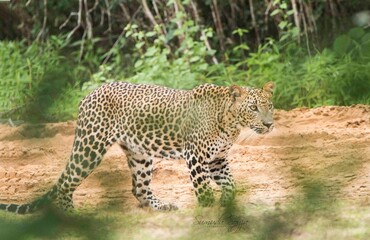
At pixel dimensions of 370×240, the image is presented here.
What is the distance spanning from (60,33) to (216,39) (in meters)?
2.27

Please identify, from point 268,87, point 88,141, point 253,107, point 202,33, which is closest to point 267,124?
point 253,107

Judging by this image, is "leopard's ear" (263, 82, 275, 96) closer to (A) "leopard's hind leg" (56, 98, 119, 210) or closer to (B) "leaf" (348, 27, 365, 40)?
(A) "leopard's hind leg" (56, 98, 119, 210)

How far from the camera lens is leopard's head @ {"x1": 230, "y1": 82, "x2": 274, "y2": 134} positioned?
768 cm

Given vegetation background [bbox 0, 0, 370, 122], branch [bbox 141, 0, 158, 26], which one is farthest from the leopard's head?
branch [bbox 141, 0, 158, 26]

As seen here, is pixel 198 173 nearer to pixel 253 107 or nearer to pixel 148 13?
pixel 253 107

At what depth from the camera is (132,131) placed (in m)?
7.71

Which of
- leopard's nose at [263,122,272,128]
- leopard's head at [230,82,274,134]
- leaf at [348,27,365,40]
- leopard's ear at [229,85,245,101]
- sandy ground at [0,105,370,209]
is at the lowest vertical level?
sandy ground at [0,105,370,209]

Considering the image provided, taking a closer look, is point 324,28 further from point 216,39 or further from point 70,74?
point 70,74

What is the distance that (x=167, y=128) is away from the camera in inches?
307

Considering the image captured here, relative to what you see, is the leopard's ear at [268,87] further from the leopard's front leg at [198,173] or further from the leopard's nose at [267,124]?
the leopard's front leg at [198,173]

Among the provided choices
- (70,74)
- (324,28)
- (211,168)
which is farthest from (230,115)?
(70,74)

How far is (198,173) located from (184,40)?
16.4ft

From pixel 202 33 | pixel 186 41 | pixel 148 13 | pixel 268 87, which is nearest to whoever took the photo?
pixel 268 87

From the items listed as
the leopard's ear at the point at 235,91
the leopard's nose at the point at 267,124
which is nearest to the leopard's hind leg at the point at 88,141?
the leopard's ear at the point at 235,91
